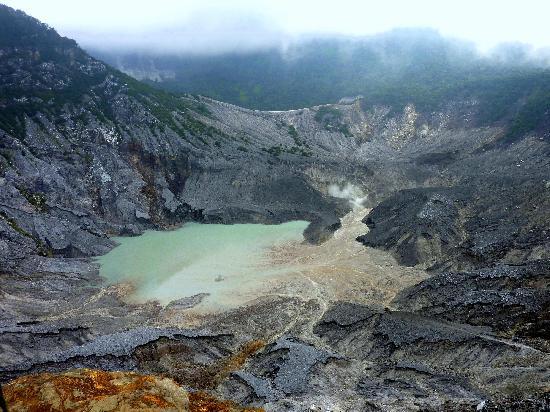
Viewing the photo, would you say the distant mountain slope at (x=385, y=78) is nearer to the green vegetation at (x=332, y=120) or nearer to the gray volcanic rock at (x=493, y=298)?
the green vegetation at (x=332, y=120)

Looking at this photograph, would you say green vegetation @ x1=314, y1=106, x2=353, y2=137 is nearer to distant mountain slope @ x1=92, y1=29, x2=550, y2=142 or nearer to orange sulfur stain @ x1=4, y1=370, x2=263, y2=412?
distant mountain slope @ x1=92, y1=29, x2=550, y2=142

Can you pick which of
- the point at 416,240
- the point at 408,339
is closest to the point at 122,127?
the point at 416,240

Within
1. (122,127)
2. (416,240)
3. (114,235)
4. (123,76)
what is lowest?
(114,235)

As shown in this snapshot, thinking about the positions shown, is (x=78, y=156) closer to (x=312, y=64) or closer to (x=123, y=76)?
(x=123, y=76)

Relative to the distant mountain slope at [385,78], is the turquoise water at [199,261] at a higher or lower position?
lower

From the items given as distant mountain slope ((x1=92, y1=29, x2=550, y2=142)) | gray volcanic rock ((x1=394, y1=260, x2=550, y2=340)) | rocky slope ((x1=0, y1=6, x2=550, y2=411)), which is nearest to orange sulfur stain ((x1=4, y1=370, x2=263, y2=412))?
rocky slope ((x1=0, y1=6, x2=550, y2=411))

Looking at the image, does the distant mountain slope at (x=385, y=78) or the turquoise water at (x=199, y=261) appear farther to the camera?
the distant mountain slope at (x=385, y=78)

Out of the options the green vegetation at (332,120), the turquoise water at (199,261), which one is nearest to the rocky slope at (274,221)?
the green vegetation at (332,120)
